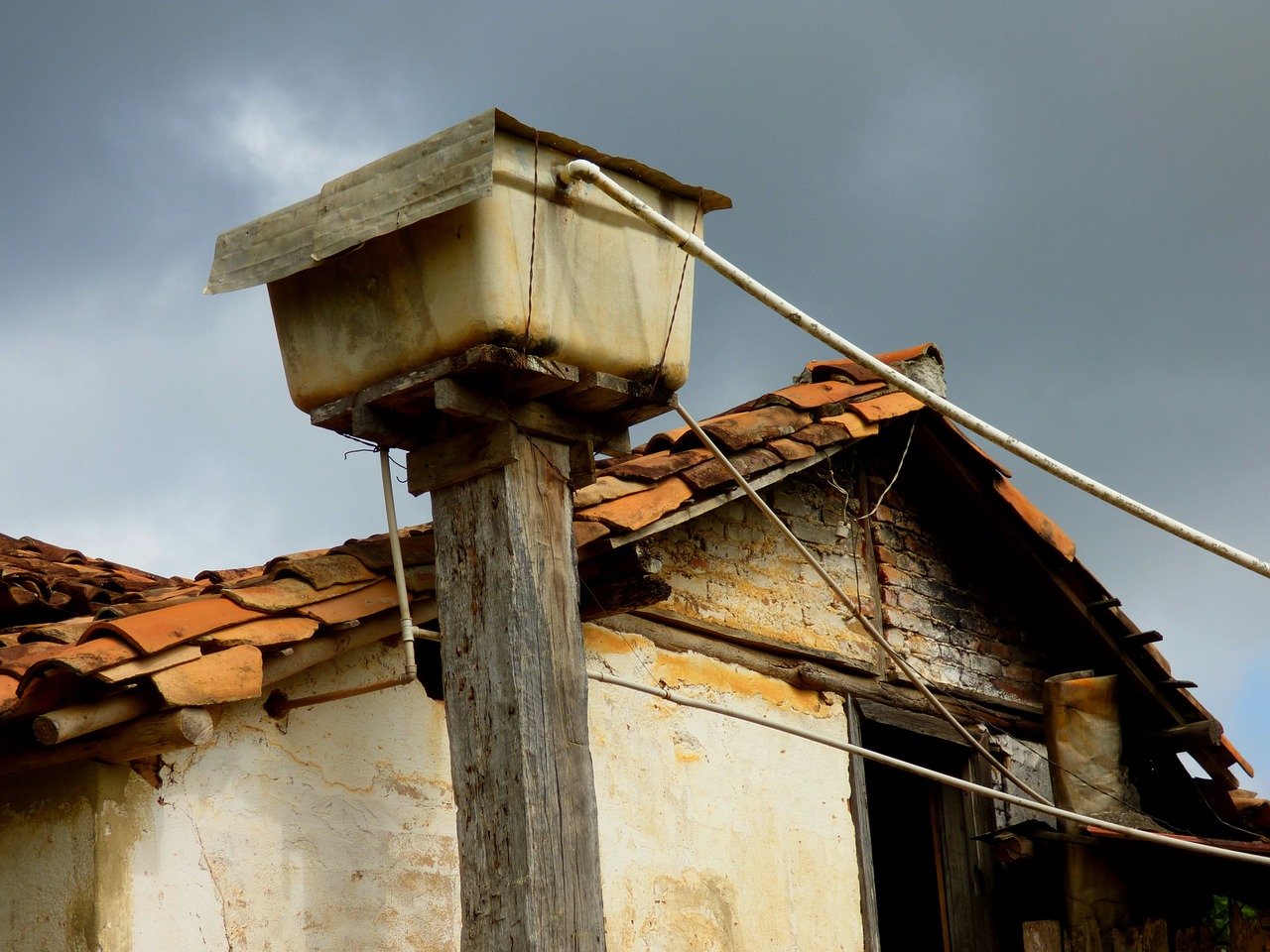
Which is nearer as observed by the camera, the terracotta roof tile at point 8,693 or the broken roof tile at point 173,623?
the terracotta roof tile at point 8,693

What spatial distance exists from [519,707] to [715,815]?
1793mm

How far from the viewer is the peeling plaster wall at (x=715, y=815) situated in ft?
15.3

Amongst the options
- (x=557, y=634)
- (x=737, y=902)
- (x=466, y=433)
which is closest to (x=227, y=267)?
(x=466, y=433)

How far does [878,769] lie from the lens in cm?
731

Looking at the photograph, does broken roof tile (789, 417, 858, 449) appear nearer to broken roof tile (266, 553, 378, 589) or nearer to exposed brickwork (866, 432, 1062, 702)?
exposed brickwork (866, 432, 1062, 702)

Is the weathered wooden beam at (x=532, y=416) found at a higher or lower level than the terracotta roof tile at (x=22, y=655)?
higher

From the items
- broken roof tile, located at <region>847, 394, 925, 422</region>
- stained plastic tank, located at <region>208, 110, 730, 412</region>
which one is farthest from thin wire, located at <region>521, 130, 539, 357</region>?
broken roof tile, located at <region>847, 394, 925, 422</region>

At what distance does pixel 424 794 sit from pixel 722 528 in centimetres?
176

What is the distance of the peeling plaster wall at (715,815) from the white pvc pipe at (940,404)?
4.98 ft

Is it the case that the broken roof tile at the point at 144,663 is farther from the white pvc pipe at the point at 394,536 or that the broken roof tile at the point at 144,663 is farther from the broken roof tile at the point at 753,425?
the broken roof tile at the point at 753,425

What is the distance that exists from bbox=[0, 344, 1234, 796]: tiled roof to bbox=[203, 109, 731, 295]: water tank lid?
0.85 metres

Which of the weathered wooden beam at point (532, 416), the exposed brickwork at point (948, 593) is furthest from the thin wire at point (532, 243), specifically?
the exposed brickwork at point (948, 593)

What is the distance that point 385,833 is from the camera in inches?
160

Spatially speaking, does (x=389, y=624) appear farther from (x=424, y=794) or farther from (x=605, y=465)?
(x=605, y=465)
